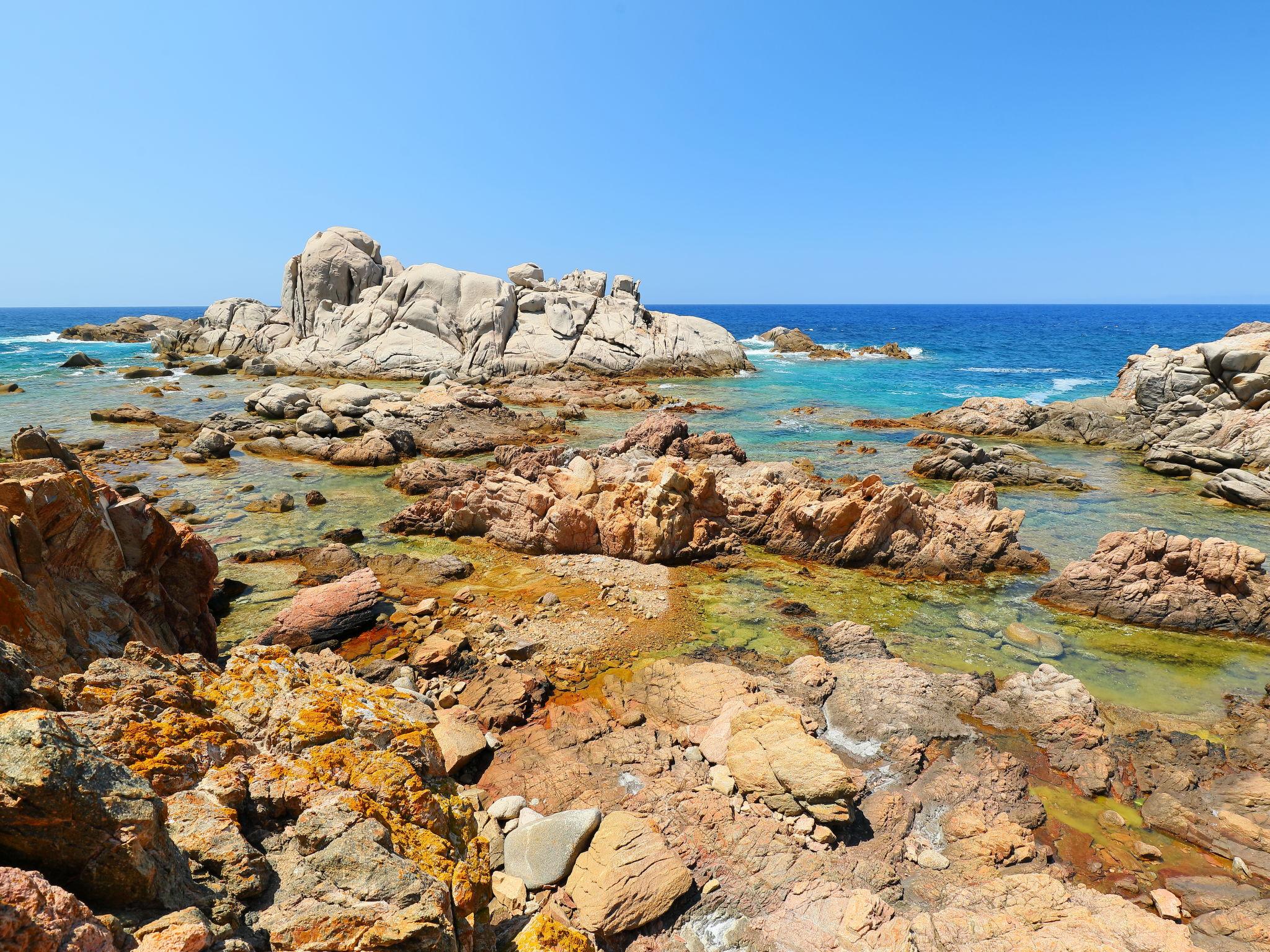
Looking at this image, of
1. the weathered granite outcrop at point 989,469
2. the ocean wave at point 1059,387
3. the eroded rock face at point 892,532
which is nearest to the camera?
the eroded rock face at point 892,532

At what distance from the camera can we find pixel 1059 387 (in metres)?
48.1

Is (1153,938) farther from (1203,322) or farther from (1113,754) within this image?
(1203,322)

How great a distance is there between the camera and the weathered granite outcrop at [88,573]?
4699mm

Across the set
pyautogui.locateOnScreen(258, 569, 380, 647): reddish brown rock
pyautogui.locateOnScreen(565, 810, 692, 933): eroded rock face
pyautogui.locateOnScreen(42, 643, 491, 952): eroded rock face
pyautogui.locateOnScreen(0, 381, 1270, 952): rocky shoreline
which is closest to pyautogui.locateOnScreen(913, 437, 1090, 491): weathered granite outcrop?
pyautogui.locateOnScreen(0, 381, 1270, 952): rocky shoreline

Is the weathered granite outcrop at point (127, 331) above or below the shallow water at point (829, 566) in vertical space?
above

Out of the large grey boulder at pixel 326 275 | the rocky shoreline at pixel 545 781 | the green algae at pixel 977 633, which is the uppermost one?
the large grey boulder at pixel 326 275

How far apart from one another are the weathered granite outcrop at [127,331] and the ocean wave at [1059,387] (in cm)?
8137

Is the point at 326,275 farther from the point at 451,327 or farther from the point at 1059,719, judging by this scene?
the point at 1059,719

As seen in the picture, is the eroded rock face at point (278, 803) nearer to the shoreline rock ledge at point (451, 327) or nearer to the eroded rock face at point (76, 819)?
the eroded rock face at point (76, 819)

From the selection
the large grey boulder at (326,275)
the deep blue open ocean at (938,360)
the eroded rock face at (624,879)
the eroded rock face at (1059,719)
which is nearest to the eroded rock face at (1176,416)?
the deep blue open ocean at (938,360)

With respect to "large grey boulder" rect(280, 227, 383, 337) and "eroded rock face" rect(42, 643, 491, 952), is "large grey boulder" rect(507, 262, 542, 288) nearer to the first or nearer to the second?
"large grey boulder" rect(280, 227, 383, 337)

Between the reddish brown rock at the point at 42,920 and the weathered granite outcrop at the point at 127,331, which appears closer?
the reddish brown rock at the point at 42,920

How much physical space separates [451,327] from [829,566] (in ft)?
127

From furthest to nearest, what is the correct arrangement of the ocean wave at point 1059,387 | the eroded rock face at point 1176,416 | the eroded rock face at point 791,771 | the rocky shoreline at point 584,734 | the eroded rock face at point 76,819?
the ocean wave at point 1059,387 → the eroded rock face at point 1176,416 → the eroded rock face at point 791,771 → the rocky shoreline at point 584,734 → the eroded rock face at point 76,819
